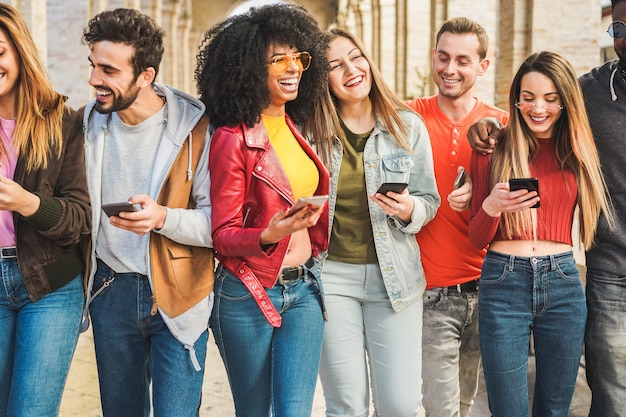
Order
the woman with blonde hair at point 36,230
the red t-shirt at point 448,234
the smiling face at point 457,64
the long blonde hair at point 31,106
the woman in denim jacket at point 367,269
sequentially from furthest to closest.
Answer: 1. the smiling face at point 457,64
2. the red t-shirt at point 448,234
3. the woman in denim jacket at point 367,269
4. the long blonde hair at point 31,106
5. the woman with blonde hair at point 36,230

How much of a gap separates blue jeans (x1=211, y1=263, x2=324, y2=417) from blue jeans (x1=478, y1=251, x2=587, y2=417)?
83 cm

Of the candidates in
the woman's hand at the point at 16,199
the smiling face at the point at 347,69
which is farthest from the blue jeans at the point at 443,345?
the woman's hand at the point at 16,199

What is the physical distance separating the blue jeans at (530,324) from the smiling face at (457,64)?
1.04 meters

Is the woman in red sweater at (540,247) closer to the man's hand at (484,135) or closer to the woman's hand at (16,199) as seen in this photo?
the man's hand at (484,135)

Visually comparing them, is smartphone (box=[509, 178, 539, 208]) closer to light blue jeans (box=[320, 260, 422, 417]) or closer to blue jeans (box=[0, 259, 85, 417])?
light blue jeans (box=[320, 260, 422, 417])

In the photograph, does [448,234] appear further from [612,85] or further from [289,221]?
[289,221]

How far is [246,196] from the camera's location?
3354 millimetres

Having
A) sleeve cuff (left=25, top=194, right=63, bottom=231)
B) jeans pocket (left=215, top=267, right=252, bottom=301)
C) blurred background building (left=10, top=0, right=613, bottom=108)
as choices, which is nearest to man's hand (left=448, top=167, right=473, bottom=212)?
jeans pocket (left=215, top=267, right=252, bottom=301)

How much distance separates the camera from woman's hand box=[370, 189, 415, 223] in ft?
11.7

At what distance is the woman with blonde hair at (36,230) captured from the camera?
320 centimetres

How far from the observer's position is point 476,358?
175 inches

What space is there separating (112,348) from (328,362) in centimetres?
99

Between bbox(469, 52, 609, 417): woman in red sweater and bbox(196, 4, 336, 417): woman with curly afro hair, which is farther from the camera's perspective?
bbox(469, 52, 609, 417): woman in red sweater

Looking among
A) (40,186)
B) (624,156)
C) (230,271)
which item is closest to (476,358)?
(624,156)
